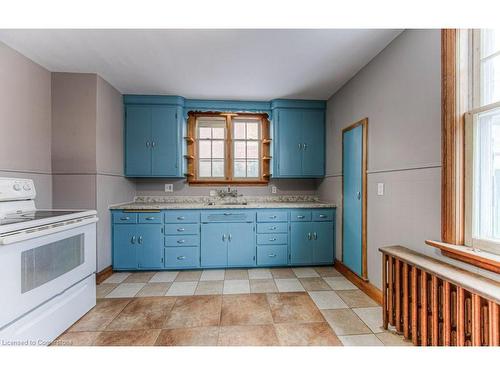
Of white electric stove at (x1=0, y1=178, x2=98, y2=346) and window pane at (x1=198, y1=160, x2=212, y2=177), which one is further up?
window pane at (x1=198, y1=160, x2=212, y2=177)

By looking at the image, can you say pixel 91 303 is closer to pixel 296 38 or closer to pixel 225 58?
pixel 225 58

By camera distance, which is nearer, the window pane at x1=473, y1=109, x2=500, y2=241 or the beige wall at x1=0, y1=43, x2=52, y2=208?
the window pane at x1=473, y1=109, x2=500, y2=241

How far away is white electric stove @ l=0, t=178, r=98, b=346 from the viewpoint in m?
1.31

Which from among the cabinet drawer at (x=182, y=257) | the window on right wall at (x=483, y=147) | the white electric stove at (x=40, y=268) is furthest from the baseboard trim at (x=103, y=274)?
the window on right wall at (x=483, y=147)

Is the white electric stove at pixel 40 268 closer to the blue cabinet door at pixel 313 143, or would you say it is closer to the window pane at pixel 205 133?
the window pane at pixel 205 133

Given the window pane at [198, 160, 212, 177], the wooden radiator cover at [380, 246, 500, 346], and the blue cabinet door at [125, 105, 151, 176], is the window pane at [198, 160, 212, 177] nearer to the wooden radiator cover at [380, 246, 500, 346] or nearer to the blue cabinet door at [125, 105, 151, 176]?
the blue cabinet door at [125, 105, 151, 176]

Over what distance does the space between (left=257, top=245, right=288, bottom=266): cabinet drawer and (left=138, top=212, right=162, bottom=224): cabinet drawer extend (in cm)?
146

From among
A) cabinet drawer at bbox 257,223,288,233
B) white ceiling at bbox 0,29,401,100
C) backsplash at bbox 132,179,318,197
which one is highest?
white ceiling at bbox 0,29,401,100

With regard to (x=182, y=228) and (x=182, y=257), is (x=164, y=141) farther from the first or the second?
(x=182, y=257)

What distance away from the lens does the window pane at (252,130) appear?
145 inches

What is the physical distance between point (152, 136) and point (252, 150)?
1.59m

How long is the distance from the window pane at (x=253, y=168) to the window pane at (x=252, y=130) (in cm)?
43

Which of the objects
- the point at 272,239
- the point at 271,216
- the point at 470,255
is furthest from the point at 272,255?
the point at 470,255

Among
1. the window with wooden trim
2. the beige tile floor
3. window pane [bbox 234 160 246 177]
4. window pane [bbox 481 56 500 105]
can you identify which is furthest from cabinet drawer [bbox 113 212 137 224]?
window pane [bbox 481 56 500 105]
